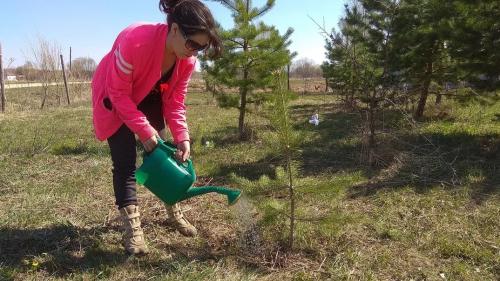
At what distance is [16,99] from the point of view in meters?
16.5

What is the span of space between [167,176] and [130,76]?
541 millimetres

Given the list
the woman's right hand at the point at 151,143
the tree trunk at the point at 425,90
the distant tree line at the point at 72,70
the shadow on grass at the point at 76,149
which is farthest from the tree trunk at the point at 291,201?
the distant tree line at the point at 72,70

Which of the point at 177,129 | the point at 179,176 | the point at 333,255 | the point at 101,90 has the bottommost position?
the point at 333,255

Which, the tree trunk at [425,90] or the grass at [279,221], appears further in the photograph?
the tree trunk at [425,90]

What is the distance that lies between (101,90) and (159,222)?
3.43 feet

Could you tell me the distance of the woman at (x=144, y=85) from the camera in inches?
83.4

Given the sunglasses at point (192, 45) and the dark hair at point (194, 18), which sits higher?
the dark hair at point (194, 18)

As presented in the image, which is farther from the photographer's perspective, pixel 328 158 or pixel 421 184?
pixel 328 158

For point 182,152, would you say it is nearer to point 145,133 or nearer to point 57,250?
point 145,133

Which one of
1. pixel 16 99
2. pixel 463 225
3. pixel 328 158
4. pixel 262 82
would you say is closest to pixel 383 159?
pixel 328 158

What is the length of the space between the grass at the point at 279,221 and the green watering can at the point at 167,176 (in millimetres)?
292

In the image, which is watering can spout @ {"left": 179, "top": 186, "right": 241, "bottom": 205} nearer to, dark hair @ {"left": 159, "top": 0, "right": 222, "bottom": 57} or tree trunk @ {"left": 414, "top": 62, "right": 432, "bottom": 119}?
dark hair @ {"left": 159, "top": 0, "right": 222, "bottom": 57}

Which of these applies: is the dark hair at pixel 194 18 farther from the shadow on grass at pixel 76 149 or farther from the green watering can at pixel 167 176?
the shadow on grass at pixel 76 149

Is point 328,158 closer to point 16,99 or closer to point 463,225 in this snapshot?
point 463,225
